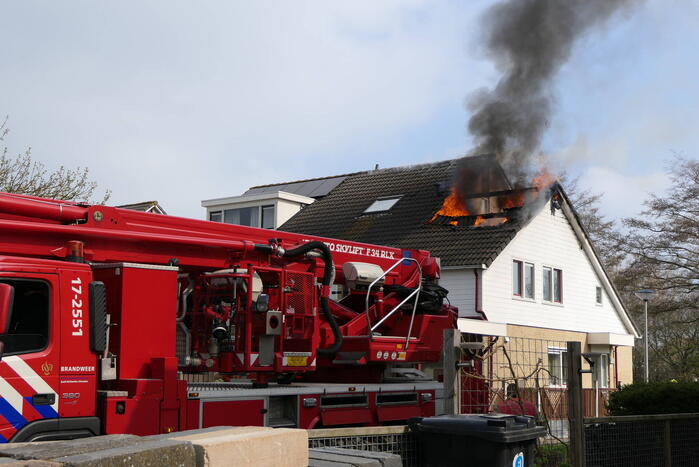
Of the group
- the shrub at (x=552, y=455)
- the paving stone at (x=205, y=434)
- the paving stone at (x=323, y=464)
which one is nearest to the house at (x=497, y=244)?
the shrub at (x=552, y=455)

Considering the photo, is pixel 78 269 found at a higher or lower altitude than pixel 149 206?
lower

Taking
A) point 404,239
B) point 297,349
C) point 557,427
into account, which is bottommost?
point 557,427

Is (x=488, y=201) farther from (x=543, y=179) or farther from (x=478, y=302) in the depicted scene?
(x=478, y=302)

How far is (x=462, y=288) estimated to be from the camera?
26312 mm

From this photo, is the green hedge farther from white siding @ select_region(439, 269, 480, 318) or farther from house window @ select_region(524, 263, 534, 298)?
house window @ select_region(524, 263, 534, 298)

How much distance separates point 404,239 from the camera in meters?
28.8

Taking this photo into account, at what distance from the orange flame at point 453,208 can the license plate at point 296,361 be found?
59.3ft

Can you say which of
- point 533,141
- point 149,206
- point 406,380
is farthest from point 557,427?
point 149,206

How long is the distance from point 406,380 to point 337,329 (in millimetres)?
1585

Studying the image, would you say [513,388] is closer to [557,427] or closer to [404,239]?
[557,427]

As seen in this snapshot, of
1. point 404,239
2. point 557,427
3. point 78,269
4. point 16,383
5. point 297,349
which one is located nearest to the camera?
point 16,383

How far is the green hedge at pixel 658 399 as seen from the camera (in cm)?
1311

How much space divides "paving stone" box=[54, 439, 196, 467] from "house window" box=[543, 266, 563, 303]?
26.7m

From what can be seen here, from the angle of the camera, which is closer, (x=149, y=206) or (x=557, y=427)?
(x=557, y=427)
